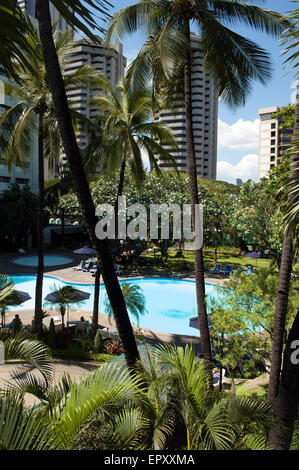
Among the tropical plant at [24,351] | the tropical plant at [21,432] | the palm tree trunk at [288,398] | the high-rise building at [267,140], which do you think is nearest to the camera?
the tropical plant at [21,432]

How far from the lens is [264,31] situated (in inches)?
322

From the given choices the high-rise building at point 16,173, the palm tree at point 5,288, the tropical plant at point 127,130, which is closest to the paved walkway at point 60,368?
the palm tree at point 5,288

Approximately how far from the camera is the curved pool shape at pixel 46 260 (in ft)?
98.2

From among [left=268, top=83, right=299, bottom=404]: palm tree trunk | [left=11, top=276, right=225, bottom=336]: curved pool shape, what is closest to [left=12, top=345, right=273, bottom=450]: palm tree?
[left=268, top=83, right=299, bottom=404]: palm tree trunk

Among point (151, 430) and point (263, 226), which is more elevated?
point (263, 226)

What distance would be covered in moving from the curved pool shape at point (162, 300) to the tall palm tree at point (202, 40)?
9344 mm

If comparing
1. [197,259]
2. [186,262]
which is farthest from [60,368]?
[186,262]

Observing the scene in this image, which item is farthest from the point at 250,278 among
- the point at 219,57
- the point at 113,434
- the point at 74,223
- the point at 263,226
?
the point at 74,223

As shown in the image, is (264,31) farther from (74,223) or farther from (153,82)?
(74,223)

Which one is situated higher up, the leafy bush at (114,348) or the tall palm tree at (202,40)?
the tall palm tree at (202,40)

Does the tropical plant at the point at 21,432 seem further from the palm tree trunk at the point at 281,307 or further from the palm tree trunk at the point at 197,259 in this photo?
the palm tree trunk at the point at 197,259

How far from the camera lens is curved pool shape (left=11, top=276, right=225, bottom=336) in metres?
18.2

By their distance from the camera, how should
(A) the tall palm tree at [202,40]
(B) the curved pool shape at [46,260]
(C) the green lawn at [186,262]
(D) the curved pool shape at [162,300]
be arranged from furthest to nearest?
(B) the curved pool shape at [46,260] → (C) the green lawn at [186,262] → (D) the curved pool shape at [162,300] → (A) the tall palm tree at [202,40]
